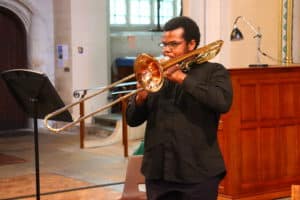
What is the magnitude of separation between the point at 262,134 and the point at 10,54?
7.21 m

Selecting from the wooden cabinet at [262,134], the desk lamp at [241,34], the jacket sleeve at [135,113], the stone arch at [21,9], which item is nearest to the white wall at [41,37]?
the stone arch at [21,9]

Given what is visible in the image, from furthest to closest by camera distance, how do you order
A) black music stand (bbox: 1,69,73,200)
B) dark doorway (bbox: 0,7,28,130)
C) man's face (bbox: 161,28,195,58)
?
dark doorway (bbox: 0,7,28,130), black music stand (bbox: 1,69,73,200), man's face (bbox: 161,28,195,58)

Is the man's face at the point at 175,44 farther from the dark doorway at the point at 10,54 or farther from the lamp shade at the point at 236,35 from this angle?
the dark doorway at the point at 10,54

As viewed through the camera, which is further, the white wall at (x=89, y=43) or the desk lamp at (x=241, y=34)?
the white wall at (x=89, y=43)

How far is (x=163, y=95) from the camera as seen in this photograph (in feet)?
8.90

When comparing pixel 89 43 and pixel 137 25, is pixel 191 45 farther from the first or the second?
pixel 137 25

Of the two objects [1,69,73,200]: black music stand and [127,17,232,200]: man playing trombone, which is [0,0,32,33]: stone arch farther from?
[127,17,232,200]: man playing trombone

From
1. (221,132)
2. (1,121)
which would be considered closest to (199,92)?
(221,132)

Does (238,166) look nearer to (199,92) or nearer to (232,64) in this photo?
(232,64)

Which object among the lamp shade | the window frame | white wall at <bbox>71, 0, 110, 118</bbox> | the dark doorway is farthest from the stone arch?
the lamp shade

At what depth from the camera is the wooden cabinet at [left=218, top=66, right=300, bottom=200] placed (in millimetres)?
5316

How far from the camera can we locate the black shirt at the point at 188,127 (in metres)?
2.59

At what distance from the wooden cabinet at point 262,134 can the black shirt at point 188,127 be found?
2520 mm

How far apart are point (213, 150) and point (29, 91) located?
1955 mm
